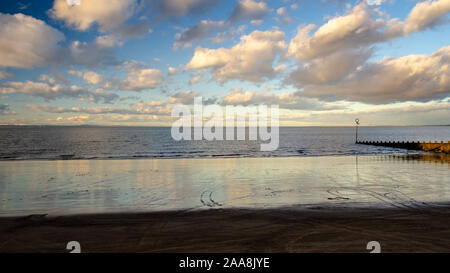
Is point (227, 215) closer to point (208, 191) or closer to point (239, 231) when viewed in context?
point (239, 231)

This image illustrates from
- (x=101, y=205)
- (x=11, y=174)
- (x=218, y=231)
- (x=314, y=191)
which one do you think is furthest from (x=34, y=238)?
(x=11, y=174)

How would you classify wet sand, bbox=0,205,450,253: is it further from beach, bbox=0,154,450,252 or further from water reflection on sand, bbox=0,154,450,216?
water reflection on sand, bbox=0,154,450,216

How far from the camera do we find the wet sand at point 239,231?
8.16 m

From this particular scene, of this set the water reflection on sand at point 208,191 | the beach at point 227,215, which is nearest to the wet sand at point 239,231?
the beach at point 227,215

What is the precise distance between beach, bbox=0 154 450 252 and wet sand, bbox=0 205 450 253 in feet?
0.11

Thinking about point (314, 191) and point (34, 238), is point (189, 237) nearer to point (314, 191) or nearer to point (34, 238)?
point (34, 238)

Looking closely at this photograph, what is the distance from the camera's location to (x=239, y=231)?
9500 millimetres

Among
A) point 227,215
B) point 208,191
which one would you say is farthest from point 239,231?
point 208,191

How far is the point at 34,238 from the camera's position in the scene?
29.7 ft

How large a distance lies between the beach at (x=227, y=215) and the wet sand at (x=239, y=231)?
32 millimetres

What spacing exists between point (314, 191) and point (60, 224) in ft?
42.2

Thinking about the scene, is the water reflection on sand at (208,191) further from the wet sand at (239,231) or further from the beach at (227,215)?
the wet sand at (239,231)
